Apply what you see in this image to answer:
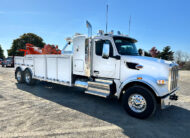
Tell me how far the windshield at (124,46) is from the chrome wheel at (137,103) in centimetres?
156

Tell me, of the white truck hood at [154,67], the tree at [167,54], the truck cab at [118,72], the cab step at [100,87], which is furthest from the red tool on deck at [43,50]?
the tree at [167,54]

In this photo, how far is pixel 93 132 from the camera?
9.72 ft

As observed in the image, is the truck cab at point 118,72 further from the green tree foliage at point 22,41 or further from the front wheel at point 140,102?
the green tree foliage at point 22,41

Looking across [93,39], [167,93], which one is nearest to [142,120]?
[167,93]

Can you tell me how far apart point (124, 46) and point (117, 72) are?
1040 mm

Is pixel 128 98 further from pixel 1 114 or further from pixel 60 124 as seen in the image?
pixel 1 114

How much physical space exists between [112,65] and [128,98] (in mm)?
1265

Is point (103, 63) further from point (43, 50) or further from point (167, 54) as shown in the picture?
point (167, 54)

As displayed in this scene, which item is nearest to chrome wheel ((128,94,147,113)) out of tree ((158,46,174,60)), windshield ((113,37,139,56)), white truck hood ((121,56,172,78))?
white truck hood ((121,56,172,78))

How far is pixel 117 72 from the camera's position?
4375mm

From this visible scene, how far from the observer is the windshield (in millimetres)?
4457

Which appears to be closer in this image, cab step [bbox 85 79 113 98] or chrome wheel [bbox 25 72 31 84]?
cab step [bbox 85 79 113 98]

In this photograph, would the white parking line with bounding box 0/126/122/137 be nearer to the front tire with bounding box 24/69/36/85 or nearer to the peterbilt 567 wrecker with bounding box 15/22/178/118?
the peterbilt 567 wrecker with bounding box 15/22/178/118

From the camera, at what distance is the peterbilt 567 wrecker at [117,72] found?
359cm
